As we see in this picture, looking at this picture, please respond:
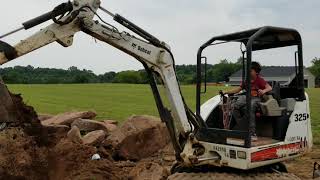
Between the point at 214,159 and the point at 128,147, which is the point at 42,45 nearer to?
the point at 214,159

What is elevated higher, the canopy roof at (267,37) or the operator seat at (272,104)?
the canopy roof at (267,37)

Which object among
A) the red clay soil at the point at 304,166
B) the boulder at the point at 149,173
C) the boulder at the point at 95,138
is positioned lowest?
the red clay soil at the point at 304,166

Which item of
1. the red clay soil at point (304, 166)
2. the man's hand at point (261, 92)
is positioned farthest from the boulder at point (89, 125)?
the man's hand at point (261, 92)

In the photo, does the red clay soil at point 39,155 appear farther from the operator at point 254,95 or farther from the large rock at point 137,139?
the large rock at point 137,139

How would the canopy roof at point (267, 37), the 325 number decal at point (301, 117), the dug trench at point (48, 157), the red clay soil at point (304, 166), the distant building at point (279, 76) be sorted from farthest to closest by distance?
the red clay soil at point (304, 166)
the distant building at point (279, 76)
the dug trench at point (48, 157)
the 325 number decal at point (301, 117)
the canopy roof at point (267, 37)

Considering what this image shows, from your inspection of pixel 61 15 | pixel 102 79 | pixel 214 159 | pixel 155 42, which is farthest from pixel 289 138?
pixel 102 79

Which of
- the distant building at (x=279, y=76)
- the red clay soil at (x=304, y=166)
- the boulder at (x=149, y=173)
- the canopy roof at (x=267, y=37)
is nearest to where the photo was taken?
the canopy roof at (x=267, y=37)

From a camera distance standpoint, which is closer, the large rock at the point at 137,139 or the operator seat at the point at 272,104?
the operator seat at the point at 272,104

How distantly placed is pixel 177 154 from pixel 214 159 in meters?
0.59

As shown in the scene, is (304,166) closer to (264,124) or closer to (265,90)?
(264,124)

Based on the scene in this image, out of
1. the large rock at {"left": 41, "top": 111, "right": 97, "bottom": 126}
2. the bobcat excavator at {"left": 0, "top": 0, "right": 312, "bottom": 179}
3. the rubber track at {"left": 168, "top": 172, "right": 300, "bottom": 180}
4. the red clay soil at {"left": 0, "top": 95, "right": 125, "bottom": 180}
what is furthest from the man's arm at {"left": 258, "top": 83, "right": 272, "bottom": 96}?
the large rock at {"left": 41, "top": 111, "right": 97, "bottom": 126}

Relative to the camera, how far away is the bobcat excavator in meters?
7.52

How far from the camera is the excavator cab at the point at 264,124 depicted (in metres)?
7.69

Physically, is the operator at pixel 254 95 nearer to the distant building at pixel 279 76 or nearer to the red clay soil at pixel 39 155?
the distant building at pixel 279 76
